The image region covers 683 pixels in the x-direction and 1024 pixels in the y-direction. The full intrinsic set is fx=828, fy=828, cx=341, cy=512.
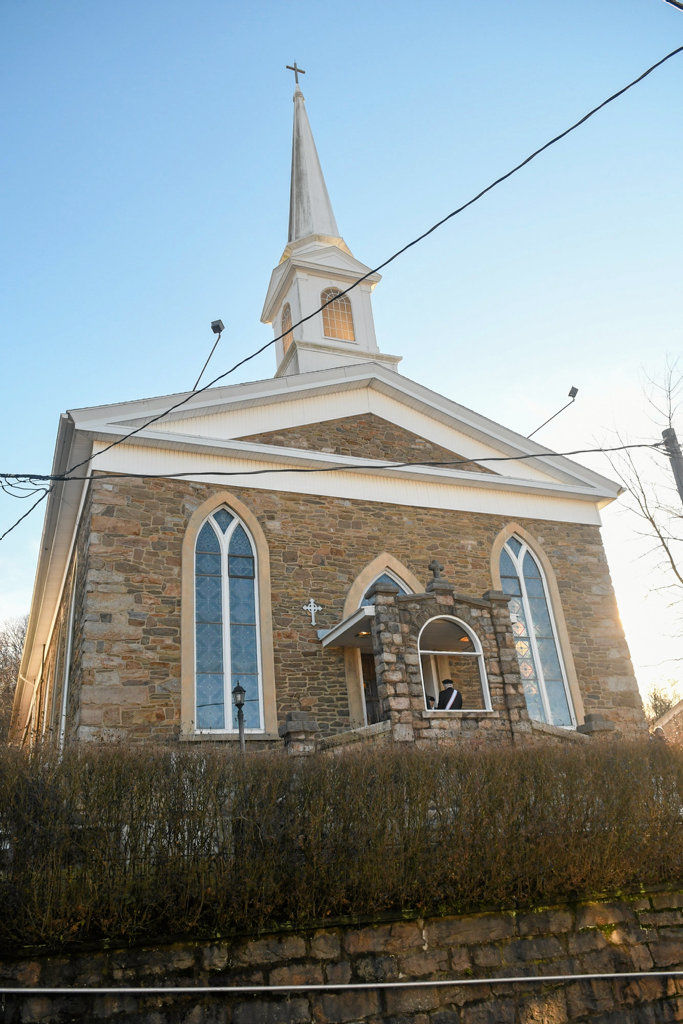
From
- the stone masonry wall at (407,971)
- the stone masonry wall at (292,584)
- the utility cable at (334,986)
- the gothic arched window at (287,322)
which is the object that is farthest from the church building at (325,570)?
the utility cable at (334,986)

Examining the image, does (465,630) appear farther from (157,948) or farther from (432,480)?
(157,948)

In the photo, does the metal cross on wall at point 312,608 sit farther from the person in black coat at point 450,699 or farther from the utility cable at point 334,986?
the utility cable at point 334,986

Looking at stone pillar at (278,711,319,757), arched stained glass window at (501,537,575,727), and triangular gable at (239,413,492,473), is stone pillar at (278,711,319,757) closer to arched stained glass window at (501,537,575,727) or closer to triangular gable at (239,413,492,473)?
arched stained glass window at (501,537,575,727)

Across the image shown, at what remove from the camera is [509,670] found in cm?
1327

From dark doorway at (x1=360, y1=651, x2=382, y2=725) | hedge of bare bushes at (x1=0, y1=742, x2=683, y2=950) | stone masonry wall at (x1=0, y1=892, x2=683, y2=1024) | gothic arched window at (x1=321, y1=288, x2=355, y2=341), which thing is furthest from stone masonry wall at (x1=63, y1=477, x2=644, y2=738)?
stone masonry wall at (x1=0, y1=892, x2=683, y2=1024)

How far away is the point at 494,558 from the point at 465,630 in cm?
358

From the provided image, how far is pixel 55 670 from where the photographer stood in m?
18.9

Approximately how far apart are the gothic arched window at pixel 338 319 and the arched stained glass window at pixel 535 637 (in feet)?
21.6

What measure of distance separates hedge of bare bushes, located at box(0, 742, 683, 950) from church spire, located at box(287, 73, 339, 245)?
16856 millimetres

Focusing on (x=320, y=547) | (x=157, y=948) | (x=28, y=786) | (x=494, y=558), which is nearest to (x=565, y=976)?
(x=157, y=948)

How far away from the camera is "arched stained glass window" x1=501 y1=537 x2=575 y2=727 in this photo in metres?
15.8

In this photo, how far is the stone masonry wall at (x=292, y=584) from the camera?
12.7 meters

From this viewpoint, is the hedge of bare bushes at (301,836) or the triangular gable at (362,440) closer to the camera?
the hedge of bare bushes at (301,836)

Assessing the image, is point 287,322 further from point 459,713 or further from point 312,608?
point 459,713
